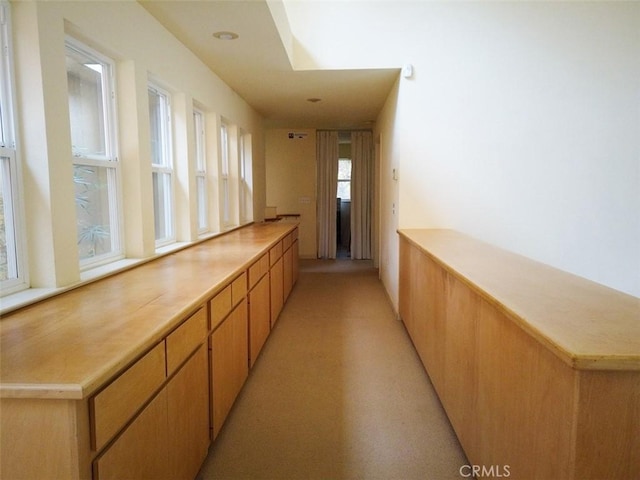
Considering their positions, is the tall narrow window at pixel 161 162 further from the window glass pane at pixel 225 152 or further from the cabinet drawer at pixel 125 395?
the cabinet drawer at pixel 125 395

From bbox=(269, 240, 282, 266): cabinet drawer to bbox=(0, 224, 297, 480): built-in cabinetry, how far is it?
1.23 m

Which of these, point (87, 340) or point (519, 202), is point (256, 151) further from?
point (87, 340)

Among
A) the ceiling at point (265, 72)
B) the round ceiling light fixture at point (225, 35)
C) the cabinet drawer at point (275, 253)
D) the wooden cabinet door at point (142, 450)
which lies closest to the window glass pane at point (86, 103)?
the ceiling at point (265, 72)

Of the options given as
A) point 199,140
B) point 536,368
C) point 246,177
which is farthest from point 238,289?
point 246,177

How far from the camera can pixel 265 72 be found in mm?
4121

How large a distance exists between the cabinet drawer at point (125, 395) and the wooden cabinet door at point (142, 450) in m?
0.04

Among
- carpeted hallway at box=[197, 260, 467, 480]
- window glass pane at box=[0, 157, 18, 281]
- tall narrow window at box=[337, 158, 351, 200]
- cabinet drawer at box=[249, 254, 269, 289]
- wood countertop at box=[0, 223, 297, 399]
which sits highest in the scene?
tall narrow window at box=[337, 158, 351, 200]

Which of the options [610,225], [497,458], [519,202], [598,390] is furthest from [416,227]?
[598,390]

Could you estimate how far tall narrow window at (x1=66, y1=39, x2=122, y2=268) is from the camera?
2176mm

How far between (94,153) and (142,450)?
170cm

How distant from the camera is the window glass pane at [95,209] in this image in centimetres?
221

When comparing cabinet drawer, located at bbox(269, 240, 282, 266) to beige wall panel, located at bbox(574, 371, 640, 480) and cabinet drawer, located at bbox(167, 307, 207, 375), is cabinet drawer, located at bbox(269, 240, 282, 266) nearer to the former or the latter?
cabinet drawer, located at bbox(167, 307, 207, 375)

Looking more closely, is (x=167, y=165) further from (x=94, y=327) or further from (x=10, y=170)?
(x=94, y=327)

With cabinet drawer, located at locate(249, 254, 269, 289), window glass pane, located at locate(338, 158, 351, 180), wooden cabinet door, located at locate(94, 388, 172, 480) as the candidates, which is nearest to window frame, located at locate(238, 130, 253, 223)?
cabinet drawer, located at locate(249, 254, 269, 289)
